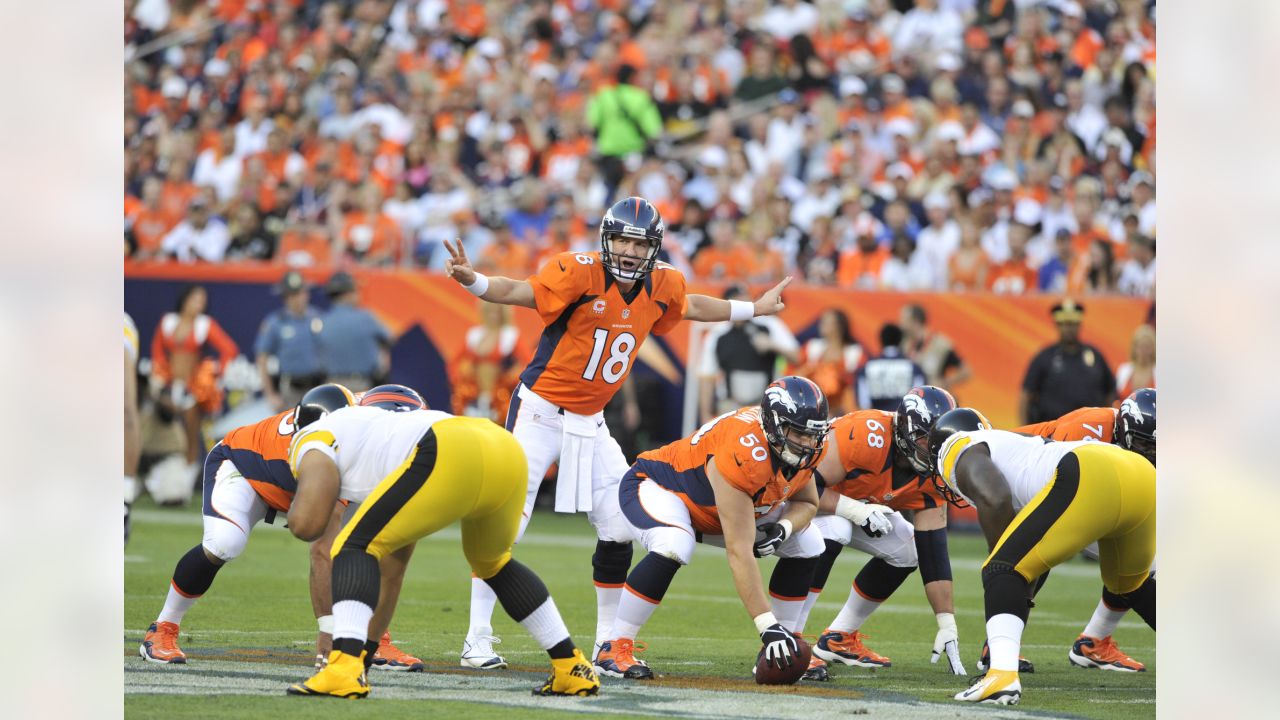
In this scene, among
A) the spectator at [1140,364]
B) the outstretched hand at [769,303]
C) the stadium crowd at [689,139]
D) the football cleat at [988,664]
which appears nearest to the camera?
the football cleat at [988,664]

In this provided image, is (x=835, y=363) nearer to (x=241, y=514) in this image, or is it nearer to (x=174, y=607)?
(x=241, y=514)

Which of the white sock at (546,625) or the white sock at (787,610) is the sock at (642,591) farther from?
the white sock at (546,625)

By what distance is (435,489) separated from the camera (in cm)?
573

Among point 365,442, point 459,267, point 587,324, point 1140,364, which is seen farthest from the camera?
point 1140,364

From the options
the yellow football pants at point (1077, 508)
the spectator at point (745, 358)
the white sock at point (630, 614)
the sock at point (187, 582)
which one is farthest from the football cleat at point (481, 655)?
the spectator at point (745, 358)

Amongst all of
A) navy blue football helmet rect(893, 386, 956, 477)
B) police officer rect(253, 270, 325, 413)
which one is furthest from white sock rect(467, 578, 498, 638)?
police officer rect(253, 270, 325, 413)

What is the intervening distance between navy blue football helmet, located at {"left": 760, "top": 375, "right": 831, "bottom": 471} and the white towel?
122cm

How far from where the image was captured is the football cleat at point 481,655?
7.16 meters

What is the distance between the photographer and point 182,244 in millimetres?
17312

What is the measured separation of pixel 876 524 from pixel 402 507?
104 inches

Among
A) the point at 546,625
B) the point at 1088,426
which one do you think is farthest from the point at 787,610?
the point at 1088,426

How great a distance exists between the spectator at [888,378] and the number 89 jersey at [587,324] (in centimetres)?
633

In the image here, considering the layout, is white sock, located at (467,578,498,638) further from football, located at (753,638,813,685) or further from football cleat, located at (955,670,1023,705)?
football cleat, located at (955,670,1023,705)
